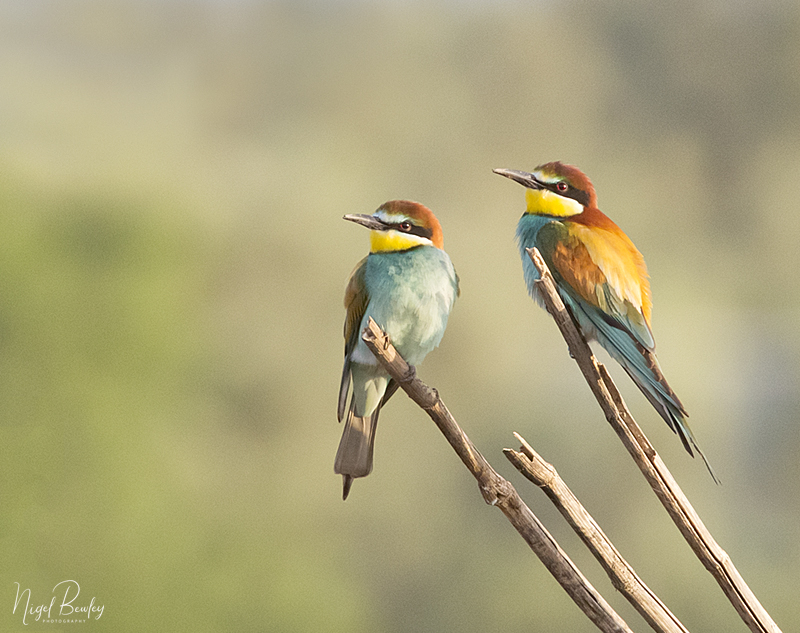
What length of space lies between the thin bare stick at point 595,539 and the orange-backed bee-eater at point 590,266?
0.26 meters

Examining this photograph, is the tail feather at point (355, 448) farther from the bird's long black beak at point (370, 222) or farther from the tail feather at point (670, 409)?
the tail feather at point (670, 409)

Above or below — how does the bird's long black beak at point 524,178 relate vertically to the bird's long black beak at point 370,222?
above

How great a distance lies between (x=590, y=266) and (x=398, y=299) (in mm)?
307

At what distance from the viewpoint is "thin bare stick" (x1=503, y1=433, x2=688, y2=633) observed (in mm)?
1002

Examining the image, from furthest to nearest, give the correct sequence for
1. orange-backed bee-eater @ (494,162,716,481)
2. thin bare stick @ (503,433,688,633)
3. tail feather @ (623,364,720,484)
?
orange-backed bee-eater @ (494,162,716,481), tail feather @ (623,364,720,484), thin bare stick @ (503,433,688,633)

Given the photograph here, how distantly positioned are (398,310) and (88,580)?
423cm

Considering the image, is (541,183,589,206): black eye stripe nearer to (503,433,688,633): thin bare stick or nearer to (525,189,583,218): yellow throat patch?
(525,189,583,218): yellow throat patch

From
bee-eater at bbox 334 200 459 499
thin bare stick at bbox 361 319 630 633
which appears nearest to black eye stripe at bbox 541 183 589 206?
bee-eater at bbox 334 200 459 499

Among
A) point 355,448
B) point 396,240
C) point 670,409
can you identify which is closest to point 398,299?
point 396,240

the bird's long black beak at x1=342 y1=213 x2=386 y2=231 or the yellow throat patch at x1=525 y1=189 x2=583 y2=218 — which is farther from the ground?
the yellow throat patch at x1=525 y1=189 x2=583 y2=218

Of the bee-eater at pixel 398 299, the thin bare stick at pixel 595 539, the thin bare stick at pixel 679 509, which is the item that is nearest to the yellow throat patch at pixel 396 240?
the bee-eater at pixel 398 299

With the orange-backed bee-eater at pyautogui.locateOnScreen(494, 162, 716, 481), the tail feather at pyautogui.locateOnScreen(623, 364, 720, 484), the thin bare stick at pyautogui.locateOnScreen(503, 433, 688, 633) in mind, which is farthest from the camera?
the orange-backed bee-eater at pyautogui.locateOnScreen(494, 162, 716, 481)

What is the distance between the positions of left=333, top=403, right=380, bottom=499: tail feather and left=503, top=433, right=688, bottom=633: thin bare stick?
0.33 meters

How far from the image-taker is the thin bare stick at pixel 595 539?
3.29 feet
